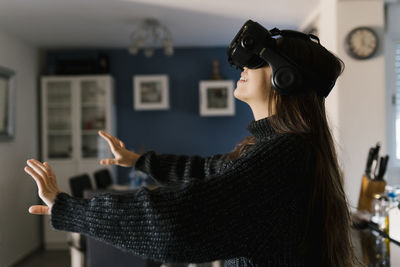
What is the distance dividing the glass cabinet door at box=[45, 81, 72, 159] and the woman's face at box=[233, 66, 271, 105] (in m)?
3.65

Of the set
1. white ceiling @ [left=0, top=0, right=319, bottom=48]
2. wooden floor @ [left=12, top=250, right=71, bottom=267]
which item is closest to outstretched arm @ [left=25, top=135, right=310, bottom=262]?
white ceiling @ [left=0, top=0, right=319, bottom=48]

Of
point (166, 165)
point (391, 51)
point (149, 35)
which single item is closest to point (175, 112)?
point (149, 35)

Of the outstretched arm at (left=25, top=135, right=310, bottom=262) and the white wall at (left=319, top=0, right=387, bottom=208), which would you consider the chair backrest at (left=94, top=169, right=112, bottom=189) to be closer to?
the white wall at (left=319, top=0, right=387, bottom=208)

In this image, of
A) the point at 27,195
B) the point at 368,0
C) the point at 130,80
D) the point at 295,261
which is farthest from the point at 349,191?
the point at 27,195

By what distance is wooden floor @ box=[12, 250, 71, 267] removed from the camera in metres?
3.50

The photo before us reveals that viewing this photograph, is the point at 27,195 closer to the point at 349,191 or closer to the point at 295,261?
the point at 349,191

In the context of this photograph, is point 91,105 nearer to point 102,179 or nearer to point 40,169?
point 102,179

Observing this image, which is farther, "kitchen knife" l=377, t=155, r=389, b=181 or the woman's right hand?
"kitchen knife" l=377, t=155, r=389, b=181

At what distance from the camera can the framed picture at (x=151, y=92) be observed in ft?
13.6

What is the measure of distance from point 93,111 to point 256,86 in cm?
360

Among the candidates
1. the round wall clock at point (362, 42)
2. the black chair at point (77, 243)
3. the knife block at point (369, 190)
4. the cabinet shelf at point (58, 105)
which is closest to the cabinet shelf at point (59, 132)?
the cabinet shelf at point (58, 105)

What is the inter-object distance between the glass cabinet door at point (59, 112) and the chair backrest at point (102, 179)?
0.77 metres

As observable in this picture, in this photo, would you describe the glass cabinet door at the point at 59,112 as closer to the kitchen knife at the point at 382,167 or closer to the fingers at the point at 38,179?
the kitchen knife at the point at 382,167

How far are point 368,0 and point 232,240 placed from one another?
249 centimetres
